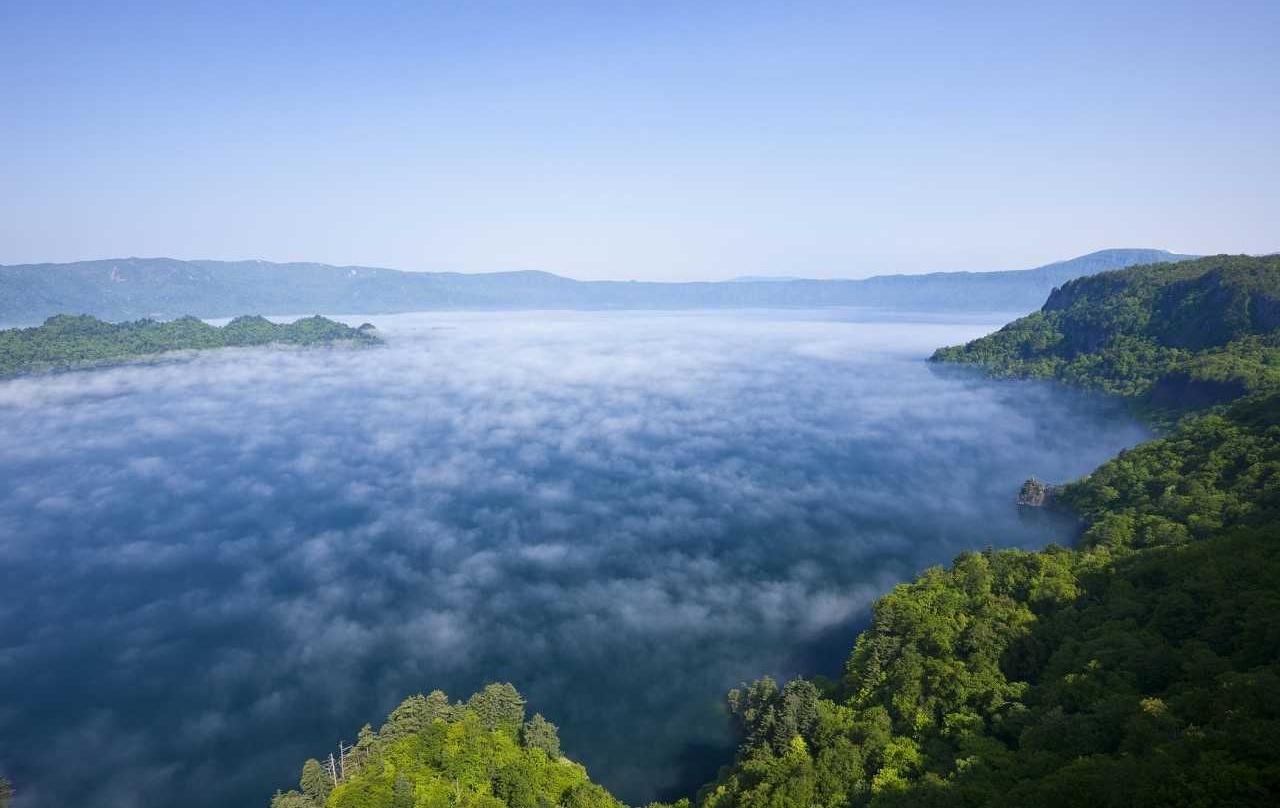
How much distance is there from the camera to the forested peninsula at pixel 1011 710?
27.9 m

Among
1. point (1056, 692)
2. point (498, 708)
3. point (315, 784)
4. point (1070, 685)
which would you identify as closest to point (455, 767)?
point (498, 708)


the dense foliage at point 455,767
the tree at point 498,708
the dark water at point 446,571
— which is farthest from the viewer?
the dark water at point 446,571

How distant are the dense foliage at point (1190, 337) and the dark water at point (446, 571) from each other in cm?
1481

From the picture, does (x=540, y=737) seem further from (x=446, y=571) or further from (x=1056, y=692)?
(x=446, y=571)

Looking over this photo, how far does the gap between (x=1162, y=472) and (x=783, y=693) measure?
67429 millimetres

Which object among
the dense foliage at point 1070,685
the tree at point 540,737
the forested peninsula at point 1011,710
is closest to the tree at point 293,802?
the forested peninsula at point 1011,710

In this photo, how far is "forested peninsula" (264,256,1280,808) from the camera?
27875mm

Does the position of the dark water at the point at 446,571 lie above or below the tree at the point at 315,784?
below

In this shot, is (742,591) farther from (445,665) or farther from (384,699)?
(384,699)

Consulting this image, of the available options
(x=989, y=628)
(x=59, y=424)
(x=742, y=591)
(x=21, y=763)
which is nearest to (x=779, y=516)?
(x=742, y=591)

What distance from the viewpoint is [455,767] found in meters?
38.7

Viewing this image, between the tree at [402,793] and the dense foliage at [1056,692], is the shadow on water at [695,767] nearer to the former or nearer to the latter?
the dense foliage at [1056,692]

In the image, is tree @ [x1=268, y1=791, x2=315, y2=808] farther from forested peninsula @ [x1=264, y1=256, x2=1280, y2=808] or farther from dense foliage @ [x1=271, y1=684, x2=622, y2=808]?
forested peninsula @ [x1=264, y1=256, x2=1280, y2=808]

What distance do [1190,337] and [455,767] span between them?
19517 cm
